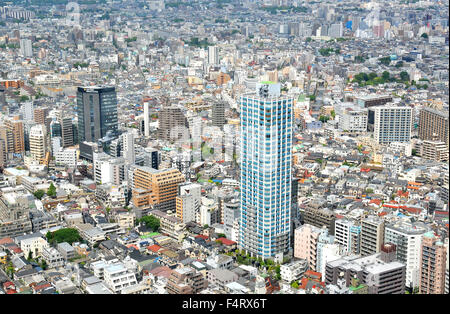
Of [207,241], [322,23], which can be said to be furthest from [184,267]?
[322,23]

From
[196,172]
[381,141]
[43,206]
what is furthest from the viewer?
[381,141]

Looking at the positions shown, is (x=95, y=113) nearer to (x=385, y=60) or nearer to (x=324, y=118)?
(x=324, y=118)

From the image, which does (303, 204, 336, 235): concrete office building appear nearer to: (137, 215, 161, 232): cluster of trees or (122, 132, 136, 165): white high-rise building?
(137, 215, 161, 232): cluster of trees

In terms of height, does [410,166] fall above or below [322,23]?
below

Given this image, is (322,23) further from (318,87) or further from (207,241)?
(207,241)

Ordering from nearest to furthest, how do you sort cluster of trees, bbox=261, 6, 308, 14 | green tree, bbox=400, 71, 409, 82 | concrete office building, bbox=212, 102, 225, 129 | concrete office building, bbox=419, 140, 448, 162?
concrete office building, bbox=419, 140, 448, 162 < concrete office building, bbox=212, 102, 225, 129 < green tree, bbox=400, 71, 409, 82 < cluster of trees, bbox=261, 6, 308, 14

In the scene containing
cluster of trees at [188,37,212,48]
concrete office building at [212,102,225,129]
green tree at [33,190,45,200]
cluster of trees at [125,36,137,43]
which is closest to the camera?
green tree at [33,190,45,200]

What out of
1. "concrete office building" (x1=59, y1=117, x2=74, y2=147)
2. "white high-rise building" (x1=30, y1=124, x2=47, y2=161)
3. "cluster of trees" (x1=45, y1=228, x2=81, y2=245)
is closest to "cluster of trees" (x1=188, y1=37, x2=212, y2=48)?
"concrete office building" (x1=59, y1=117, x2=74, y2=147)
